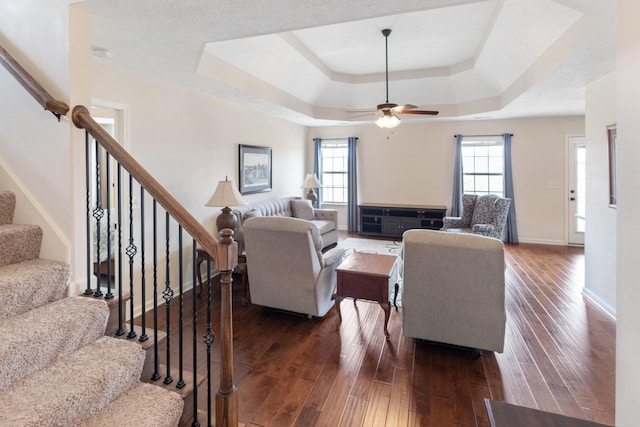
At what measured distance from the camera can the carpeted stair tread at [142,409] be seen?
1429mm

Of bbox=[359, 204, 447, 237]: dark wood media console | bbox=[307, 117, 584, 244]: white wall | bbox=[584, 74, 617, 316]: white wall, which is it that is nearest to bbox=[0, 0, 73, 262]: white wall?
bbox=[584, 74, 617, 316]: white wall

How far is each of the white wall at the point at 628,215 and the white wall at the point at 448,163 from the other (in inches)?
231

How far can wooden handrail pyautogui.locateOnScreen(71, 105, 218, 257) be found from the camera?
1.60 metres

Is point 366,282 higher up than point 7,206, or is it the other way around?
point 7,206

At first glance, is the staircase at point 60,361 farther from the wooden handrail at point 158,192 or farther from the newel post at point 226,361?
the wooden handrail at point 158,192

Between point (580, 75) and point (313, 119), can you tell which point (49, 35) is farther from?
point (313, 119)

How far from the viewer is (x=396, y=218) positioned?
24.7 feet

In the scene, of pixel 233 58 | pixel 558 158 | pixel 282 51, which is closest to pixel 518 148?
pixel 558 158

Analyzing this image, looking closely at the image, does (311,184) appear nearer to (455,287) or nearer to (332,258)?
(332,258)

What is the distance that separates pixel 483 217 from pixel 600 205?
189cm

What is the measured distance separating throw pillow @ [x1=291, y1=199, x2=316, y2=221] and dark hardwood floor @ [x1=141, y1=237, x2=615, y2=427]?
3154 mm

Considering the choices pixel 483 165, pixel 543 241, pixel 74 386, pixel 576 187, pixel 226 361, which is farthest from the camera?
pixel 483 165

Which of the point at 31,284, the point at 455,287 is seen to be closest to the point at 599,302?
the point at 455,287

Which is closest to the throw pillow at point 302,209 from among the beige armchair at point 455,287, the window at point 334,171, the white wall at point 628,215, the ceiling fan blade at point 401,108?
the window at point 334,171
